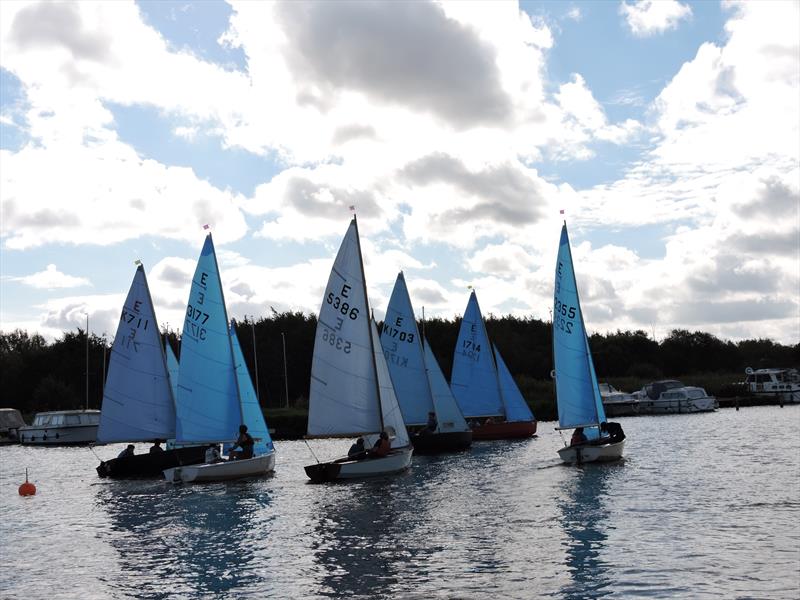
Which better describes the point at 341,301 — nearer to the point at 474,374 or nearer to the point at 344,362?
the point at 344,362

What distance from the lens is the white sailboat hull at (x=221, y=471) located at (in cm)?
3516

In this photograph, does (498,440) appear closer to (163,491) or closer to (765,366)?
(163,491)

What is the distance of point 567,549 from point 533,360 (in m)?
88.4

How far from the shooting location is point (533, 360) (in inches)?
4254

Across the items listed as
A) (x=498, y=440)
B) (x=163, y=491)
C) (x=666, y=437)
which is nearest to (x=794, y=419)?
(x=666, y=437)

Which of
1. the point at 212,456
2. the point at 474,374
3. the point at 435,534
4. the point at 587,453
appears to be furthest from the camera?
the point at 474,374

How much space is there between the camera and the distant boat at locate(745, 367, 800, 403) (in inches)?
3743

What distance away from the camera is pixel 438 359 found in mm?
103812

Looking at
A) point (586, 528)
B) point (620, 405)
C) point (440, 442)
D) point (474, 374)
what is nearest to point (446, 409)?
point (440, 442)

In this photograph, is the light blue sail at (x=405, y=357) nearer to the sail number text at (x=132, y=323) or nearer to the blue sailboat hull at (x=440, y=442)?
the blue sailboat hull at (x=440, y=442)

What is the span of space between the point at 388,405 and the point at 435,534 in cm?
1452

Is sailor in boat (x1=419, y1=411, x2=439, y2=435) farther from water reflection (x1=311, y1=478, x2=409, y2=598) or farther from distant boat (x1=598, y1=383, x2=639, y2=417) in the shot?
distant boat (x1=598, y1=383, x2=639, y2=417)

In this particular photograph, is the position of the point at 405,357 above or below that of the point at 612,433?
above

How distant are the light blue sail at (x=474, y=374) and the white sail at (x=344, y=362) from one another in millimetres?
18812
